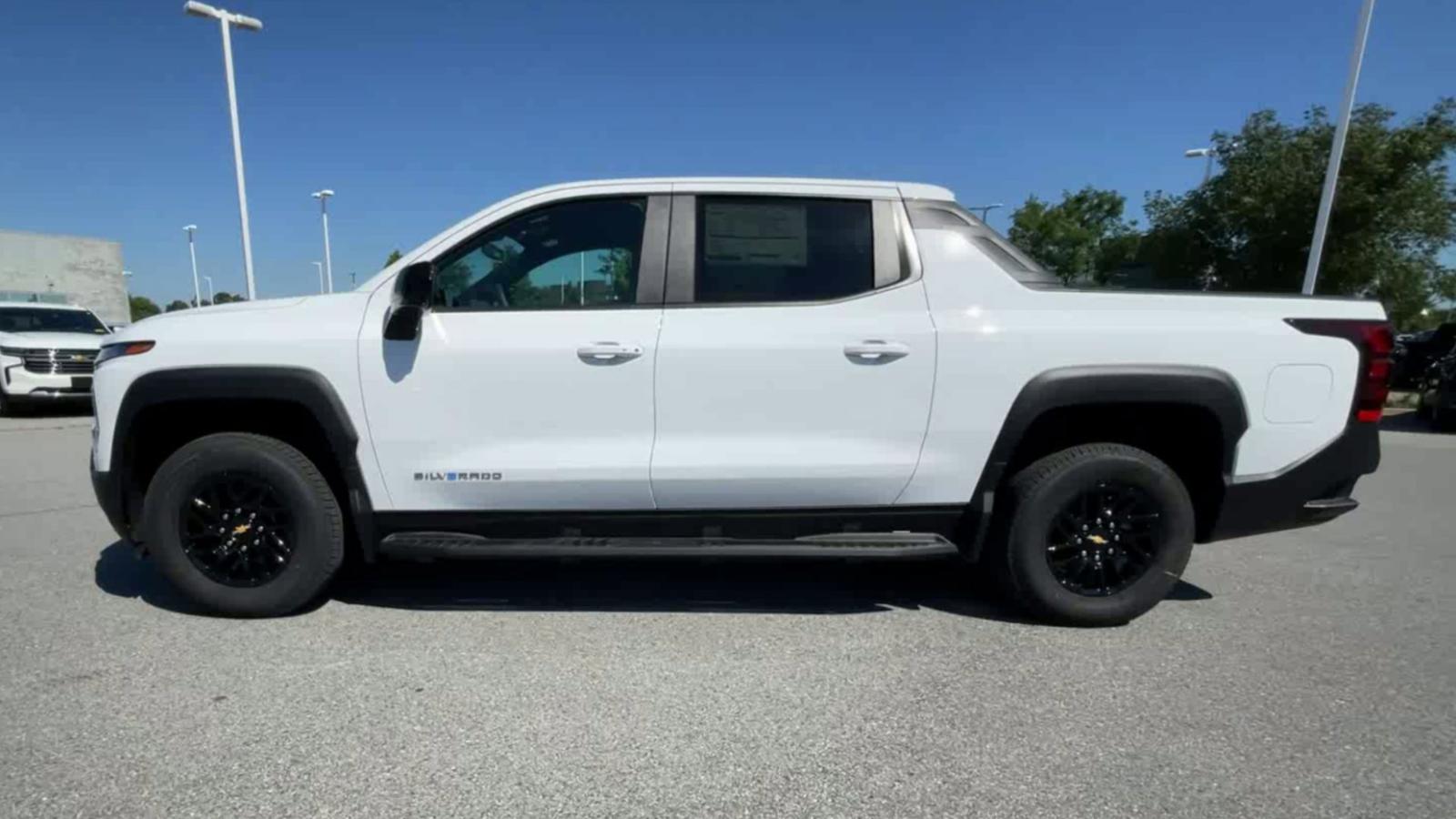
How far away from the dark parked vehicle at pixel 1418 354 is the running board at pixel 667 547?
606 inches

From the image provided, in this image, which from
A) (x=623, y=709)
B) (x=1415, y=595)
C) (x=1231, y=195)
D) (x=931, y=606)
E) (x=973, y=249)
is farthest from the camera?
(x=1231, y=195)

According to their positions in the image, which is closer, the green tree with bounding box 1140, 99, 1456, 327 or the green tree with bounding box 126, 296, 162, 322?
the green tree with bounding box 1140, 99, 1456, 327

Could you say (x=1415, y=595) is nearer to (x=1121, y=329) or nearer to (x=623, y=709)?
(x=1121, y=329)

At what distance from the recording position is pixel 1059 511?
10.8 ft

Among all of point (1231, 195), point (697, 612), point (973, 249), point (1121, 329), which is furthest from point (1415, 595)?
point (1231, 195)

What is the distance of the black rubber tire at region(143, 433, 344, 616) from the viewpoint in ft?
10.5

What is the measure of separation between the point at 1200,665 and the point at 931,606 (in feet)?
3.63

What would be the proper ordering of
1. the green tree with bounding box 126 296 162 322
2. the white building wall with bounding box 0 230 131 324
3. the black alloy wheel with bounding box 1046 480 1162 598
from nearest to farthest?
the black alloy wheel with bounding box 1046 480 1162 598 → the white building wall with bounding box 0 230 131 324 → the green tree with bounding box 126 296 162 322

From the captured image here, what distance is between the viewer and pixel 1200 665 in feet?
9.93

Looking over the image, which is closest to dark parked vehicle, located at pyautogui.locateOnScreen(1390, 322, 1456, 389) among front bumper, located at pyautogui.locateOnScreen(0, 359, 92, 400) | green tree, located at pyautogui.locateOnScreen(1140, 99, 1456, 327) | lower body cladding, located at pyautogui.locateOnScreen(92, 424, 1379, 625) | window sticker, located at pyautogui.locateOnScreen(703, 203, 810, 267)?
green tree, located at pyautogui.locateOnScreen(1140, 99, 1456, 327)

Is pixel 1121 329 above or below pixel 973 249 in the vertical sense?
below

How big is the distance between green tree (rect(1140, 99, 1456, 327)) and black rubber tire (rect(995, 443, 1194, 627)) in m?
13.1

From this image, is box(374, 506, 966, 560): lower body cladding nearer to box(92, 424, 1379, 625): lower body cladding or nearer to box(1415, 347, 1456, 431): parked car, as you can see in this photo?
box(92, 424, 1379, 625): lower body cladding

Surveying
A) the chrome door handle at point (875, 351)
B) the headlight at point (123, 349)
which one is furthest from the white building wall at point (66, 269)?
the chrome door handle at point (875, 351)
